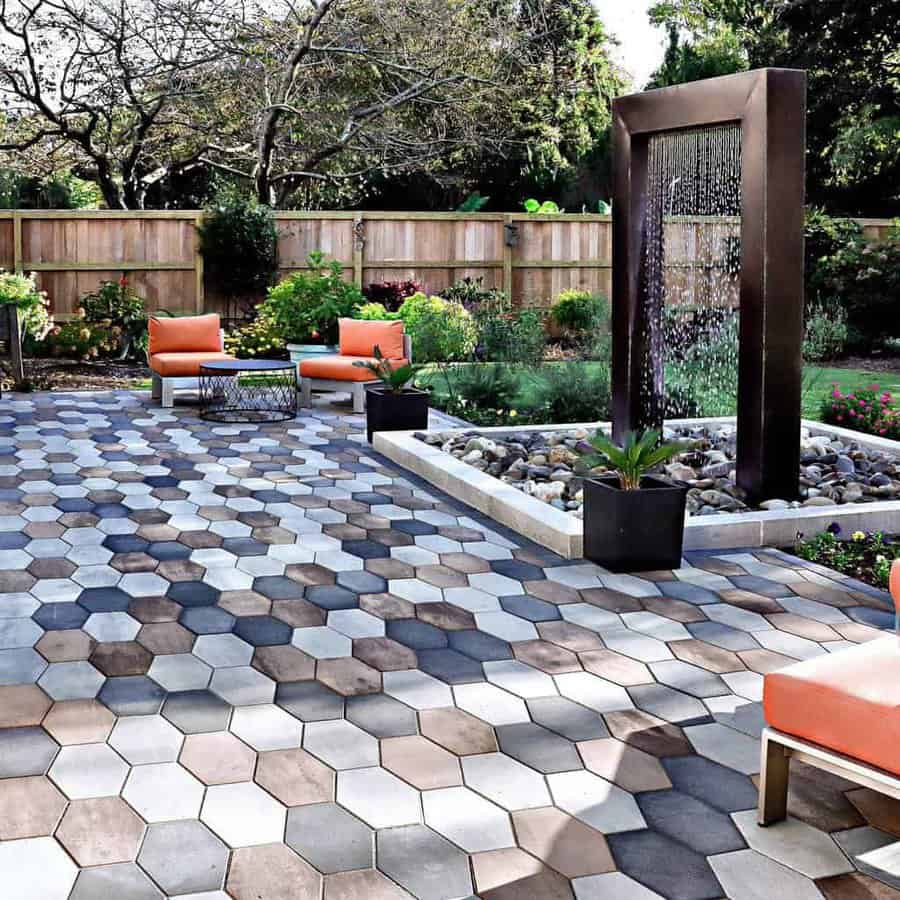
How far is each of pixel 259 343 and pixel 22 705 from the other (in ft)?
27.6

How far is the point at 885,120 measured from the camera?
17.0 meters

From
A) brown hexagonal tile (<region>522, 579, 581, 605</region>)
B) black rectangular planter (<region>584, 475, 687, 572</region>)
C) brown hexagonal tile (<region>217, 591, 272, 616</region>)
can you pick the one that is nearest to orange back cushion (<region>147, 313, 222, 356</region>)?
brown hexagonal tile (<region>217, 591, 272, 616</region>)

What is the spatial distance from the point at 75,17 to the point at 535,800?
43.0 ft

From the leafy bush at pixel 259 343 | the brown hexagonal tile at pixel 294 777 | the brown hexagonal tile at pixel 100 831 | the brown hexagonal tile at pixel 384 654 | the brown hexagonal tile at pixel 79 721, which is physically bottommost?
the brown hexagonal tile at pixel 100 831

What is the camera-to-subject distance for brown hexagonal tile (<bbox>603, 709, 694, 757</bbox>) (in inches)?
122

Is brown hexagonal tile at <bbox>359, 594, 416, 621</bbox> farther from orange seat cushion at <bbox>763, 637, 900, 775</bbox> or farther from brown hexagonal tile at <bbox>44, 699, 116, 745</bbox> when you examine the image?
orange seat cushion at <bbox>763, 637, 900, 775</bbox>

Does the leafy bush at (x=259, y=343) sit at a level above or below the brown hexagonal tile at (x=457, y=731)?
above

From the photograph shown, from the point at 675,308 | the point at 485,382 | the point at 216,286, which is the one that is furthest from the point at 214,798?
the point at 216,286

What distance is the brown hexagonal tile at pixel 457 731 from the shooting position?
3.10 metres

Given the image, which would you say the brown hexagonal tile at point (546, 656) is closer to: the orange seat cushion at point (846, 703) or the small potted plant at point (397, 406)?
the orange seat cushion at point (846, 703)

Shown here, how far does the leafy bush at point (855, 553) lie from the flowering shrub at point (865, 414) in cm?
241

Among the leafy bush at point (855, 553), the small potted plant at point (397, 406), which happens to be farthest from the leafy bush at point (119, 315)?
the leafy bush at point (855, 553)

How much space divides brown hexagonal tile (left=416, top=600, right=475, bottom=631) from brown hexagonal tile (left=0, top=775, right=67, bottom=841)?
160cm

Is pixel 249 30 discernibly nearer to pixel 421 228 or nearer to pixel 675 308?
pixel 421 228
